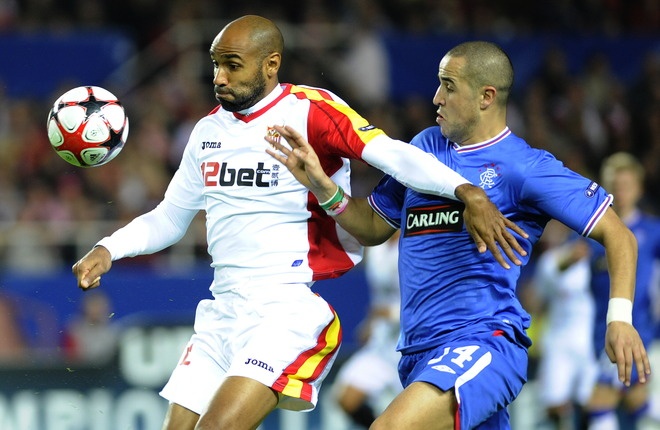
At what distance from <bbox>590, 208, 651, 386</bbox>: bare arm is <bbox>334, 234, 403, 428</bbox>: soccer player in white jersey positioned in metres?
4.24

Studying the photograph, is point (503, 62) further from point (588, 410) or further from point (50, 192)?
point (50, 192)

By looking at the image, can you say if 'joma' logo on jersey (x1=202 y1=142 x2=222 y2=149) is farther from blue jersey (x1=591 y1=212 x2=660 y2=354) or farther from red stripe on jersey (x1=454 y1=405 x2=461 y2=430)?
blue jersey (x1=591 y1=212 x2=660 y2=354)

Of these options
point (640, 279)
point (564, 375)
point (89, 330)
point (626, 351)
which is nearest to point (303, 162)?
point (626, 351)

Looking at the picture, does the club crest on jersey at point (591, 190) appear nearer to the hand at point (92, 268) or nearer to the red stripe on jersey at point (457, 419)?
the red stripe on jersey at point (457, 419)

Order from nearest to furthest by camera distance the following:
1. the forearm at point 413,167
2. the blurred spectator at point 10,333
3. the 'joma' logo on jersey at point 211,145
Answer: the forearm at point 413,167 → the 'joma' logo on jersey at point 211,145 → the blurred spectator at point 10,333

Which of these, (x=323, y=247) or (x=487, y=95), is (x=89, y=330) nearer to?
(x=323, y=247)

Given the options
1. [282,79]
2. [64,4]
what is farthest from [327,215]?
[64,4]

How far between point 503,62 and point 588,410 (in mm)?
4395

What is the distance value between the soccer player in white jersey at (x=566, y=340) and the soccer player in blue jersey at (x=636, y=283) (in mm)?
889

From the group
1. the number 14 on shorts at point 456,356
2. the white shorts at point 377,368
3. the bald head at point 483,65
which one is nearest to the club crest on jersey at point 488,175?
the bald head at point 483,65

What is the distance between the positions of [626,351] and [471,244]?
2.79 feet

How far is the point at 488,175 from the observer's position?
5293mm

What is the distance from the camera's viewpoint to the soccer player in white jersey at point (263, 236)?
5336 millimetres

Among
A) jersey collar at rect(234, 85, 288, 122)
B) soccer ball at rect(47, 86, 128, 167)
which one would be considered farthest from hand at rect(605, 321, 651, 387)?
soccer ball at rect(47, 86, 128, 167)
